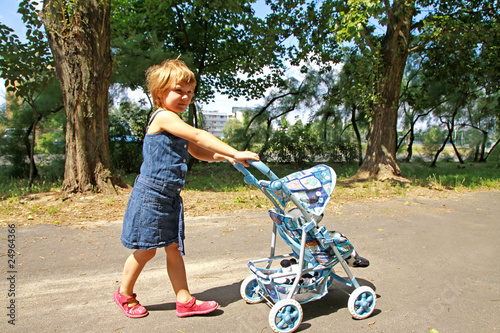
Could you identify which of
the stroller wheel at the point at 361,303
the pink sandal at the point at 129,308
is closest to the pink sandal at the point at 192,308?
the pink sandal at the point at 129,308

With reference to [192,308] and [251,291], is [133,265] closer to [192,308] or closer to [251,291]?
[192,308]

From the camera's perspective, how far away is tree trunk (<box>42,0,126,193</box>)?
6664mm

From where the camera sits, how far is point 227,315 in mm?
2812

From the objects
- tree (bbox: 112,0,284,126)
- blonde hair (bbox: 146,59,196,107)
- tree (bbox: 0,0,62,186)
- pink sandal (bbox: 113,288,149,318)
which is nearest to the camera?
blonde hair (bbox: 146,59,196,107)

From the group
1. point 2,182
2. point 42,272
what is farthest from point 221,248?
point 2,182

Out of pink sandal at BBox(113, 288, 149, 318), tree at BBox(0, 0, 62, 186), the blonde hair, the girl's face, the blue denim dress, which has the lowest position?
pink sandal at BBox(113, 288, 149, 318)

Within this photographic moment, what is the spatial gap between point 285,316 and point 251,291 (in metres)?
0.55

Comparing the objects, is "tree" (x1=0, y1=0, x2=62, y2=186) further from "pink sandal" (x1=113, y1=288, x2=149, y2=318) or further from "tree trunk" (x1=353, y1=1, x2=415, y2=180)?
"tree trunk" (x1=353, y1=1, x2=415, y2=180)

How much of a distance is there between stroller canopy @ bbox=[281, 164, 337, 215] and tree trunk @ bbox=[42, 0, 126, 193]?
5.13 meters

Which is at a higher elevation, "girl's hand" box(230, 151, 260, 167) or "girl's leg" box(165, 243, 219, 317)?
"girl's hand" box(230, 151, 260, 167)

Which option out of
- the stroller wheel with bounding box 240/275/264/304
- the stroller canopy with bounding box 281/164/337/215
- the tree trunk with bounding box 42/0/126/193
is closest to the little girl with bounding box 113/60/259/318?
the stroller wheel with bounding box 240/275/264/304

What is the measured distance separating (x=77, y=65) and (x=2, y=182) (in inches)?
177

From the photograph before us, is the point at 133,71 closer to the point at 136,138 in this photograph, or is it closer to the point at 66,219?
the point at 136,138

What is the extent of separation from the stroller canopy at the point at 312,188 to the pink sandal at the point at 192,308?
1.11 m
